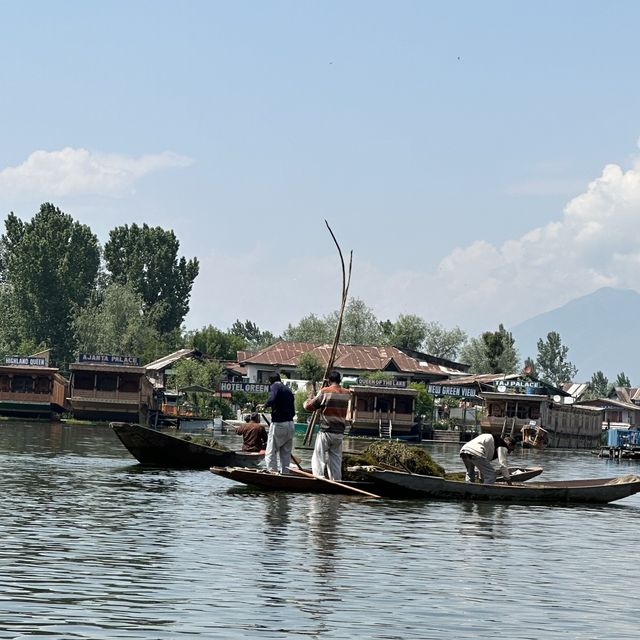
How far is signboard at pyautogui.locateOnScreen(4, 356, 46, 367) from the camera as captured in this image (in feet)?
284

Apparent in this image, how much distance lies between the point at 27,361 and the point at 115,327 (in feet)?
102

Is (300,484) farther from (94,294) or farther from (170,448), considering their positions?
(94,294)

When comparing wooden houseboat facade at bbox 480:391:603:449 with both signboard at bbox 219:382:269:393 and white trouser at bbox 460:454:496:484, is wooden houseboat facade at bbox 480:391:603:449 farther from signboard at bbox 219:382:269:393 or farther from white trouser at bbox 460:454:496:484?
white trouser at bbox 460:454:496:484

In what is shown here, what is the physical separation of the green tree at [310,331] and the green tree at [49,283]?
33.0 m

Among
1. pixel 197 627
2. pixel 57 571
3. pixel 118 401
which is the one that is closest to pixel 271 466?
pixel 57 571

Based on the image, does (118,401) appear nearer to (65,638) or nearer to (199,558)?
(199,558)

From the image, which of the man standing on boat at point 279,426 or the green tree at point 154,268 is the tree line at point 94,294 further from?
the man standing on boat at point 279,426

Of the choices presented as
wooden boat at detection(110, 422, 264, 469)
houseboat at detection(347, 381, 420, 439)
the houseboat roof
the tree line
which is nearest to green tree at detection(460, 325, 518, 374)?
the tree line

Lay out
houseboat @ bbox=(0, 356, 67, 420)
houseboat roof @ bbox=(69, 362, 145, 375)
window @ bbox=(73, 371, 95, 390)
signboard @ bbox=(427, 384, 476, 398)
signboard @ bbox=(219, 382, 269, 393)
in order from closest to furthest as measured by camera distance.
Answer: houseboat roof @ bbox=(69, 362, 145, 375), window @ bbox=(73, 371, 95, 390), houseboat @ bbox=(0, 356, 67, 420), signboard @ bbox=(427, 384, 476, 398), signboard @ bbox=(219, 382, 269, 393)

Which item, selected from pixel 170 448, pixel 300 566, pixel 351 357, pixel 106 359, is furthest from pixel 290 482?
pixel 351 357

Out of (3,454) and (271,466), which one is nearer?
(271,466)

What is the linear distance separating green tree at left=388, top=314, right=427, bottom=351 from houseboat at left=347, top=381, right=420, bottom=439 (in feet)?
184

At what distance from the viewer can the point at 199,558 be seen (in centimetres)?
1639

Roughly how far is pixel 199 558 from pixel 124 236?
11655 centimetres
